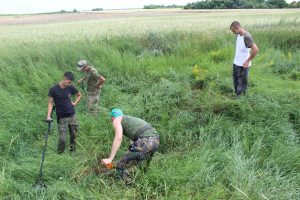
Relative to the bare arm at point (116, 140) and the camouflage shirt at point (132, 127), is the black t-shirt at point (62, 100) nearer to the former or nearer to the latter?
the camouflage shirt at point (132, 127)

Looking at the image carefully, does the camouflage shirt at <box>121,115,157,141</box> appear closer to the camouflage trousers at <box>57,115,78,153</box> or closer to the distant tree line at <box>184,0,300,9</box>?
the camouflage trousers at <box>57,115,78,153</box>

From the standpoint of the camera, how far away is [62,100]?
5.29 m

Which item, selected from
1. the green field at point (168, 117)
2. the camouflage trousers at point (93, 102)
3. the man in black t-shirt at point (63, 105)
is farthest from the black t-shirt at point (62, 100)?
the camouflage trousers at point (93, 102)

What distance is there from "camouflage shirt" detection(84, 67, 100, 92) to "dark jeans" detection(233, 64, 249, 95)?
2.65 m

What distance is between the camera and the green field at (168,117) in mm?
4387

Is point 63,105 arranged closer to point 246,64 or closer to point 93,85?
point 93,85

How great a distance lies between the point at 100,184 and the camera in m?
4.49

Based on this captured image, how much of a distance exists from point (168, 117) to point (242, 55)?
181 centimetres

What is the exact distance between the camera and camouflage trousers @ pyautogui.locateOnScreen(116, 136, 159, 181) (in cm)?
430

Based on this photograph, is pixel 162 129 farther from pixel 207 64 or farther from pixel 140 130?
pixel 207 64

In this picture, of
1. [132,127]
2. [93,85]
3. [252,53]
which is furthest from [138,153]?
[252,53]

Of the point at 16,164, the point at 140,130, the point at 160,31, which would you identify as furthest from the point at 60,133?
the point at 160,31

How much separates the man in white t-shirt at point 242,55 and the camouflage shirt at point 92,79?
259cm

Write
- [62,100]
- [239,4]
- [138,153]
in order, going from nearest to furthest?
[138,153]
[62,100]
[239,4]
